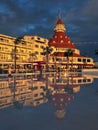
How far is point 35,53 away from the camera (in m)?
81.0

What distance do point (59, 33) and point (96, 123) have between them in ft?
307

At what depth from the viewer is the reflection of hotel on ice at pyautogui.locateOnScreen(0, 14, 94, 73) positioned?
6700 centimetres

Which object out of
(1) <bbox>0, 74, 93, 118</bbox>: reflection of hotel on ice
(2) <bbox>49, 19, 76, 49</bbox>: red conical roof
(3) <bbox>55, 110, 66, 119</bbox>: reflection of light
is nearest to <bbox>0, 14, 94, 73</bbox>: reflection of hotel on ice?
(2) <bbox>49, 19, 76, 49</bbox>: red conical roof

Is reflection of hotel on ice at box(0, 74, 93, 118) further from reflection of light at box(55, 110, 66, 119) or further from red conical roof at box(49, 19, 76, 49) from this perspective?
red conical roof at box(49, 19, 76, 49)

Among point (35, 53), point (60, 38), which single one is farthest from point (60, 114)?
point (60, 38)

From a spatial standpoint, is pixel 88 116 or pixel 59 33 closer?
pixel 88 116

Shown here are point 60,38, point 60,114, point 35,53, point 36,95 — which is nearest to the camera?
point 60,114

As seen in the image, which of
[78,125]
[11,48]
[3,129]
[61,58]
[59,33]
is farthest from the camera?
[59,33]

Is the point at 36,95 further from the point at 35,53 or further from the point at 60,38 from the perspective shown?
the point at 60,38

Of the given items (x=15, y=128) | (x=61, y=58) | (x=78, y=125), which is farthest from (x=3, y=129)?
(x=61, y=58)

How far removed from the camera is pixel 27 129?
Result: 7.17m

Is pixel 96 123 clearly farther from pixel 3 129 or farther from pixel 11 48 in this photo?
pixel 11 48

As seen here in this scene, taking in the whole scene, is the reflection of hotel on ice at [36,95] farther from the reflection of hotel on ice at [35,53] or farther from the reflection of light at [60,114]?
the reflection of hotel on ice at [35,53]

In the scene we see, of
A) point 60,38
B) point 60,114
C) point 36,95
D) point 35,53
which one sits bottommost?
point 60,114
